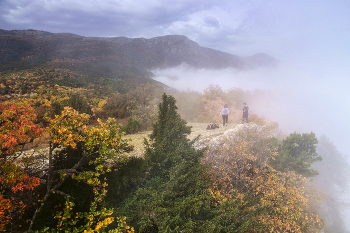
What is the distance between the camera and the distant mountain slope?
209 feet

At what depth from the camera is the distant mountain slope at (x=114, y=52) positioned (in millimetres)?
63719

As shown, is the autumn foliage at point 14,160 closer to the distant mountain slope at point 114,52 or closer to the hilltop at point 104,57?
the hilltop at point 104,57

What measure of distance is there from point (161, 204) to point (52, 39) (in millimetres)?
106853

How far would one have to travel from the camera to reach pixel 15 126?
4391mm

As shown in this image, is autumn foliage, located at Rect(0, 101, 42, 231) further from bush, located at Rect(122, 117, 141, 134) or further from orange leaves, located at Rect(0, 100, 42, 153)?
bush, located at Rect(122, 117, 141, 134)

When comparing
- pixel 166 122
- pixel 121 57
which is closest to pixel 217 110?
pixel 166 122

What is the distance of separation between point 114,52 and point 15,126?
110m

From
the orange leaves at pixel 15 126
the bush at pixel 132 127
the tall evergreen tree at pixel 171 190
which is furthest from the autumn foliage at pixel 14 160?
the bush at pixel 132 127

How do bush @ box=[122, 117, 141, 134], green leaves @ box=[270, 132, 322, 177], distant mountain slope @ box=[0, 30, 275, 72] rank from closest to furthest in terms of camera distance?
1. bush @ box=[122, 117, 141, 134]
2. green leaves @ box=[270, 132, 322, 177]
3. distant mountain slope @ box=[0, 30, 275, 72]

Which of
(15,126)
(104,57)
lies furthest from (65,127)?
(104,57)

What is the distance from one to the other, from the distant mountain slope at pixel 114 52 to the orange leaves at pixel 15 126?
215 ft

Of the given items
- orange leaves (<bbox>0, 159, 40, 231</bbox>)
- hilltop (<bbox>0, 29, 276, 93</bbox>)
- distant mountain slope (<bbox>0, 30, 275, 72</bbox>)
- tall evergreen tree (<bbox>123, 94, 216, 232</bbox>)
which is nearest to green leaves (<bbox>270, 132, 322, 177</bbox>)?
tall evergreen tree (<bbox>123, 94, 216, 232</bbox>)

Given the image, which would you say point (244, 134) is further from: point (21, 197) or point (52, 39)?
point (52, 39)

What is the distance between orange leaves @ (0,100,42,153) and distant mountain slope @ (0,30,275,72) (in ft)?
215
